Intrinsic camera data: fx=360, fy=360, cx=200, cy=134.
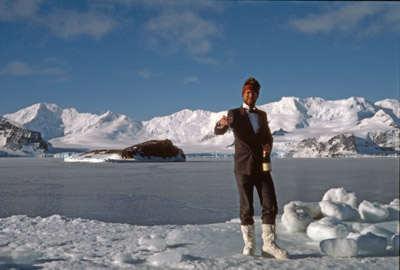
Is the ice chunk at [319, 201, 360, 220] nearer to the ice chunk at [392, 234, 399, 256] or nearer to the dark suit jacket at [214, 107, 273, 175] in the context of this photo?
the ice chunk at [392, 234, 399, 256]

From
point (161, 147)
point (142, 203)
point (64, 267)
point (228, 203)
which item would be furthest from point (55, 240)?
point (161, 147)

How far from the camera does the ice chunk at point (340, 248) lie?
13.8ft

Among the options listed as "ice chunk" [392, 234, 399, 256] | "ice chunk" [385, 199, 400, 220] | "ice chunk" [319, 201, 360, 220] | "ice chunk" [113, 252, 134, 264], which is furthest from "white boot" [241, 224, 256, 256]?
"ice chunk" [385, 199, 400, 220]

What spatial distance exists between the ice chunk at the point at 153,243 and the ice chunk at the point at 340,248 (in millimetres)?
2079

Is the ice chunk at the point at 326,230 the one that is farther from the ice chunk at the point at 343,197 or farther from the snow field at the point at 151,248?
the ice chunk at the point at 343,197

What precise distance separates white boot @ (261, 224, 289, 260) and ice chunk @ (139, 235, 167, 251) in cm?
135

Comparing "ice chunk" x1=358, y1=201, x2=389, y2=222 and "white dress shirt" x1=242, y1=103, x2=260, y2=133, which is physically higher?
"white dress shirt" x1=242, y1=103, x2=260, y2=133

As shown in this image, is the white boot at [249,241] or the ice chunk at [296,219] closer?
the white boot at [249,241]

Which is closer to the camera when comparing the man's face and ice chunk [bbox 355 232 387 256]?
ice chunk [bbox 355 232 387 256]

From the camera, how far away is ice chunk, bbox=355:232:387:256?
4.29 m

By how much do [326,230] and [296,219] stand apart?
0.73m

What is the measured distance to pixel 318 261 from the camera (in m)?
4.09

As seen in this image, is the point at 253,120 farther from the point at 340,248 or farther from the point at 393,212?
the point at 393,212

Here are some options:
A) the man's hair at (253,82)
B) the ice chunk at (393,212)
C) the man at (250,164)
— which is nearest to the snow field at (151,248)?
the man at (250,164)
